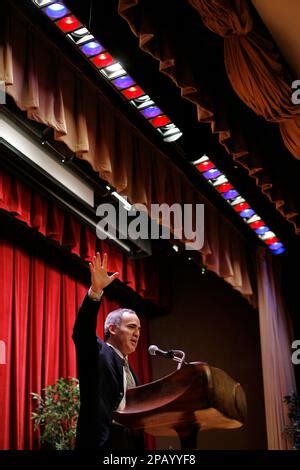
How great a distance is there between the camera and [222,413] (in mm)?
2848

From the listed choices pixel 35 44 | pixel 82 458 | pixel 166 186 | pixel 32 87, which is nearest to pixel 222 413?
pixel 82 458

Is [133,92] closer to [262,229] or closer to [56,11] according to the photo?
[56,11]

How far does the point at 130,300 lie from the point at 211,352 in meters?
0.98

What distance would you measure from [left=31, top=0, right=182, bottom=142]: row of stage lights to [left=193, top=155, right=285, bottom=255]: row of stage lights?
483 mm

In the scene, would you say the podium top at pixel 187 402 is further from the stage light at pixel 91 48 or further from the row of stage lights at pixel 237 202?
the row of stage lights at pixel 237 202

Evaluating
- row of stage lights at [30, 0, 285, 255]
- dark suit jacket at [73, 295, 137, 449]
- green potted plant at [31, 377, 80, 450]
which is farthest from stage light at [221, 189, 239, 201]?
dark suit jacket at [73, 295, 137, 449]

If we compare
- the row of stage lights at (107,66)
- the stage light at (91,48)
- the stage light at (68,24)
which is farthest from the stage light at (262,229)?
the stage light at (68,24)

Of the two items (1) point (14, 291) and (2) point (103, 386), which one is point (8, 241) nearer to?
(1) point (14, 291)

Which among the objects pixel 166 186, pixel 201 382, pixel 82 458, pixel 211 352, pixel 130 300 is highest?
pixel 166 186

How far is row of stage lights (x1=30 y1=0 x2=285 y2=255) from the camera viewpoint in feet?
12.0

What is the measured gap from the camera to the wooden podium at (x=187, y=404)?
110 inches

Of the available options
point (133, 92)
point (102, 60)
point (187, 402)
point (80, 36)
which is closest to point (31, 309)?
point (133, 92)

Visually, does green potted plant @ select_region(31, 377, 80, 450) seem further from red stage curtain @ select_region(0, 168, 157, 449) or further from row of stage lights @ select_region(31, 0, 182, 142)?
row of stage lights @ select_region(31, 0, 182, 142)

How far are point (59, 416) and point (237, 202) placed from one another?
2.20 meters
